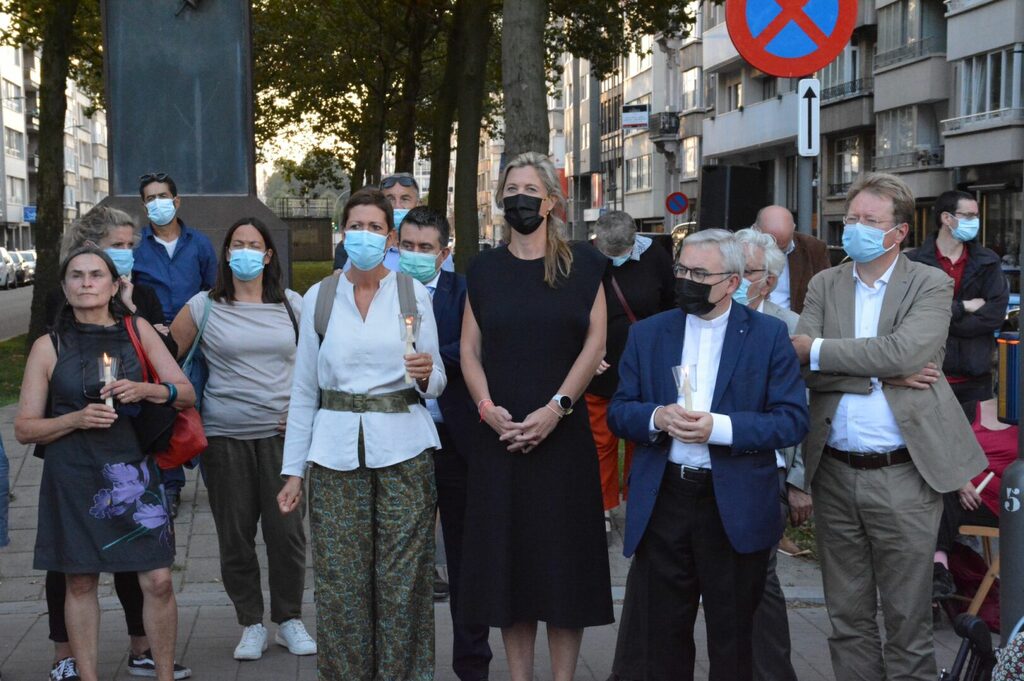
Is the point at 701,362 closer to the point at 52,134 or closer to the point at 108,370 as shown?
the point at 108,370

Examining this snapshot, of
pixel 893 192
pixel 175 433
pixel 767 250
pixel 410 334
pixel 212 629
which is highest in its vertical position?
pixel 893 192

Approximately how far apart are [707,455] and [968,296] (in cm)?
423

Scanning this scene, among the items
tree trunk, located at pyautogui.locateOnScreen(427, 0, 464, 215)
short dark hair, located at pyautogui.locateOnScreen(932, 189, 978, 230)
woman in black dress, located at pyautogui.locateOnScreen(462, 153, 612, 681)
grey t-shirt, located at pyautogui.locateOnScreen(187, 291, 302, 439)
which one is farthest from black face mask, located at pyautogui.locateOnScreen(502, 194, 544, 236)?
tree trunk, located at pyautogui.locateOnScreen(427, 0, 464, 215)

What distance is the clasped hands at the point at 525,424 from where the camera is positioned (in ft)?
17.2

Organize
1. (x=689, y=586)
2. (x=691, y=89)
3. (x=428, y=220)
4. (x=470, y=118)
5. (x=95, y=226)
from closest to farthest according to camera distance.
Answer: (x=689, y=586) → (x=428, y=220) → (x=95, y=226) → (x=470, y=118) → (x=691, y=89)

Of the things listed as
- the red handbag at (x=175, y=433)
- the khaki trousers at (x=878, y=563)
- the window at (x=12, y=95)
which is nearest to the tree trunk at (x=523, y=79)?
the red handbag at (x=175, y=433)

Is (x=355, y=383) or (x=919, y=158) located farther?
(x=919, y=158)

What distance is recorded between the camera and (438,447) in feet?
18.2

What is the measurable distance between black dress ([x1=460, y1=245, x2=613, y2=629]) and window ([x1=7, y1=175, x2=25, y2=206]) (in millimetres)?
90642

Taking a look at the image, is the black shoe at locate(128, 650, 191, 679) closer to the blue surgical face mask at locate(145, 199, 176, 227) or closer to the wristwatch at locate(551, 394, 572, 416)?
the wristwatch at locate(551, 394, 572, 416)

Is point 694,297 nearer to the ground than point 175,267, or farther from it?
nearer to the ground

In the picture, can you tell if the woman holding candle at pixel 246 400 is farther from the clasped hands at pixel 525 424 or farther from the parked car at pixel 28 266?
the parked car at pixel 28 266

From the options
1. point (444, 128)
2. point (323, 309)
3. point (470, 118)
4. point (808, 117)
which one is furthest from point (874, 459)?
point (444, 128)

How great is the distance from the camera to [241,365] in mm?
6355
